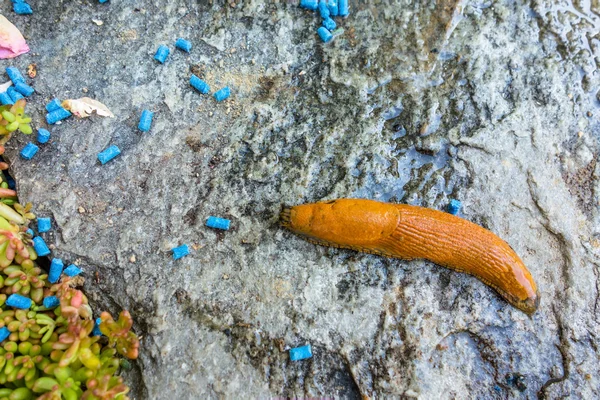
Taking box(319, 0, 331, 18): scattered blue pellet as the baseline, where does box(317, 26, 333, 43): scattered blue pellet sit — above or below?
below

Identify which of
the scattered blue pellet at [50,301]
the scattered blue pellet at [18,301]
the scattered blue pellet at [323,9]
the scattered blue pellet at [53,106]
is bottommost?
the scattered blue pellet at [18,301]

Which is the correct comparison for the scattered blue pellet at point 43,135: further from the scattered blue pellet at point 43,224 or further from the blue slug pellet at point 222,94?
the blue slug pellet at point 222,94

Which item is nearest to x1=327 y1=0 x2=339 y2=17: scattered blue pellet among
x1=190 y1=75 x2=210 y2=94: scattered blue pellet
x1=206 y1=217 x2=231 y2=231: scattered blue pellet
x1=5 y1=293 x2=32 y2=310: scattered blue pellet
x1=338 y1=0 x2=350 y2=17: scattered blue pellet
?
x1=338 y1=0 x2=350 y2=17: scattered blue pellet

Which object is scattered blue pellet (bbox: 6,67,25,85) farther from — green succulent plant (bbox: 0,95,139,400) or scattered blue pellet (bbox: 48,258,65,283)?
scattered blue pellet (bbox: 48,258,65,283)

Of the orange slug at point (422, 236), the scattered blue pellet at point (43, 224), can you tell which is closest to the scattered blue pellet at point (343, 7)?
the orange slug at point (422, 236)

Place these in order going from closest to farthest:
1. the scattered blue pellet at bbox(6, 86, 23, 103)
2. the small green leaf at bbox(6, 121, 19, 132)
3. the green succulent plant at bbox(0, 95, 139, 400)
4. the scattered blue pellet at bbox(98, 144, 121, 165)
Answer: the green succulent plant at bbox(0, 95, 139, 400)
the small green leaf at bbox(6, 121, 19, 132)
the scattered blue pellet at bbox(98, 144, 121, 165)
the scattered blue pellet at bbox(6, 86, 23, 103)

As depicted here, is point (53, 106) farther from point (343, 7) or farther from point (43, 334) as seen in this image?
point (343, 7)

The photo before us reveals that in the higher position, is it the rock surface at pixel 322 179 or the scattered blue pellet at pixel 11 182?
the rock surface at pixel 322 179
